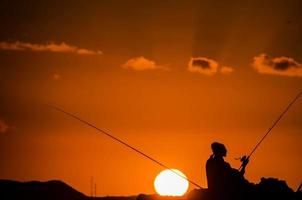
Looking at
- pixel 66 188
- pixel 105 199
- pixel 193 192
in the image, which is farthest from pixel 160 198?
pixel 66 188

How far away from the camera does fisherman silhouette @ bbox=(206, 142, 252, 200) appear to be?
1415cm

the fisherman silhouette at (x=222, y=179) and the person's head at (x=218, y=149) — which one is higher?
the person's head at (x=218, y=149)

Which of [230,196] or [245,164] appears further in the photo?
[245,164]

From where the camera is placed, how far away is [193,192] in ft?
46.7

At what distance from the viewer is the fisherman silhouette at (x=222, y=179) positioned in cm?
1415

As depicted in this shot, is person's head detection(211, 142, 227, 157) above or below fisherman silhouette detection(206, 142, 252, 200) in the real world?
above

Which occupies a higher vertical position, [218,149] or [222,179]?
[218,149]

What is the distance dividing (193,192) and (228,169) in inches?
43.9

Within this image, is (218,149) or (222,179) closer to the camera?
(222,179)

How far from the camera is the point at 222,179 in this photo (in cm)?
1447

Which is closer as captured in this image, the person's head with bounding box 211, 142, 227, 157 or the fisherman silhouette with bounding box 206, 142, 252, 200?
the fisherman silhouette with bounding box 206, 142, 252, 200

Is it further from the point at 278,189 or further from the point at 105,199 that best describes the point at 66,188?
the point at 278,189

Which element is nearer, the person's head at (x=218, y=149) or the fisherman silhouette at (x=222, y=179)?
the fisherman silhouette at (x=222, y=179)

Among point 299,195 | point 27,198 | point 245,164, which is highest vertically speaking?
point 27,198
